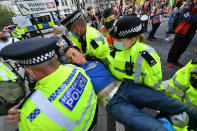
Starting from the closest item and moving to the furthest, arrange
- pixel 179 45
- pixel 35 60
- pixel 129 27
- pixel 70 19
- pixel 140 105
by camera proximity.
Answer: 1. pixel 35 60
2. pixel 129 27
3. pixel 140 105
4. pixel 70 19
5. pixel 179 45

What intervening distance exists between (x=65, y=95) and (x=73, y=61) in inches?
30.1

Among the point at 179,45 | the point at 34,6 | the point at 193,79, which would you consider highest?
the point at 34,6

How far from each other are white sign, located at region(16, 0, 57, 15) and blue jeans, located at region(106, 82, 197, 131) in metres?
4.92

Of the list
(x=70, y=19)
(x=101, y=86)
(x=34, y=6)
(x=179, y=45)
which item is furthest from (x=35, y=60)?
(x=34, y=6)

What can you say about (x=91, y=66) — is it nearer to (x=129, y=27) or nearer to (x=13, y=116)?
(x=129, y=27)

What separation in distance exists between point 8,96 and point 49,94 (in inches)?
15.0

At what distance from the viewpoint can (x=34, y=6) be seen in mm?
4191

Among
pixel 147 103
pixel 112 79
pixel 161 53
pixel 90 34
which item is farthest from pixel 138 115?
pixel 161 53

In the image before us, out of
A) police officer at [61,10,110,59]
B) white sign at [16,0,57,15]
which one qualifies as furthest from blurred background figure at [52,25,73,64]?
white sign at [16,0,57,15]

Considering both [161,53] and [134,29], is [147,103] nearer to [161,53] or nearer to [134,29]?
[134,29]

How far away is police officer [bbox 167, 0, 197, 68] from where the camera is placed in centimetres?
261

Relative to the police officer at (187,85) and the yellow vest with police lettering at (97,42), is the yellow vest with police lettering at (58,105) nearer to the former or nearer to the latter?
the yellow vest with police lettering at (97,42)

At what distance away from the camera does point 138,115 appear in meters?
1.15

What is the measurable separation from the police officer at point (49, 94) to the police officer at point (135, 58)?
71cm
